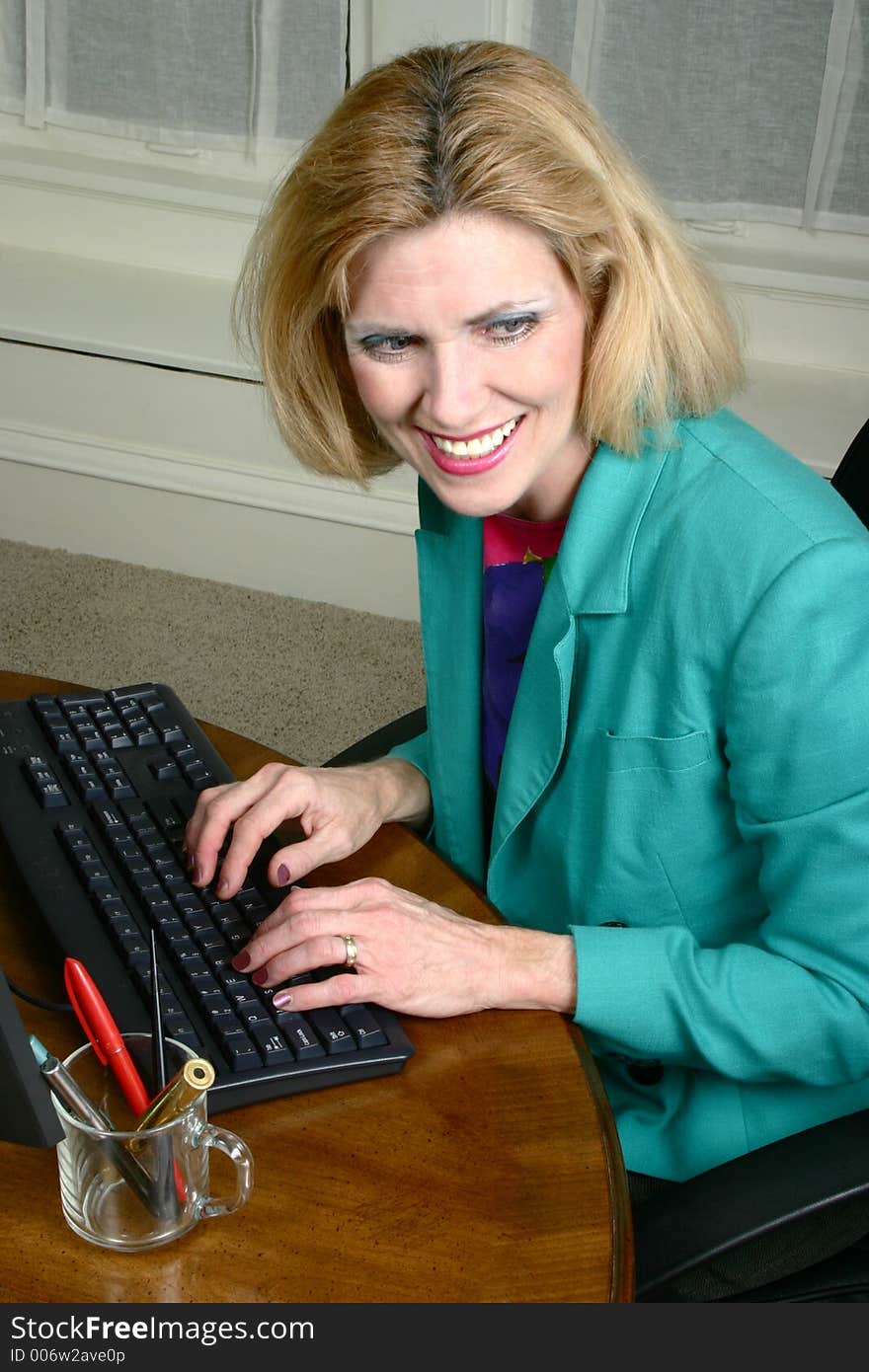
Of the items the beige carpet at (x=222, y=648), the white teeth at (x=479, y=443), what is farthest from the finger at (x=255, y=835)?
the beige carpet at (x=222, y=648)

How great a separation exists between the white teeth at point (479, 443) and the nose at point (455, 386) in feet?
0.11

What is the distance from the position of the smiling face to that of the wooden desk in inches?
18.0

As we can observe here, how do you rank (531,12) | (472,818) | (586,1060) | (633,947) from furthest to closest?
(531,12) → (472,818) → (633,947) → (586,1060)

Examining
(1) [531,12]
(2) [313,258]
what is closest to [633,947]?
(2) [313,258]

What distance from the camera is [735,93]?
8.75 ft

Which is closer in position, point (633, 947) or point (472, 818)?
point (633, 947)

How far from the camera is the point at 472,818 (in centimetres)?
141

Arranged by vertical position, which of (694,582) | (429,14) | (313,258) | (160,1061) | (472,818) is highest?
(429,14)

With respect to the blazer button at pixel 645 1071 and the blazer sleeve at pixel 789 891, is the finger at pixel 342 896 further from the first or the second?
the blazer button at pixel 645 1071

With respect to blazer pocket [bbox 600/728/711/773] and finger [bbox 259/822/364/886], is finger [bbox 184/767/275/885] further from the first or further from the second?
blazer pocket [bbox 600/728/711/773]

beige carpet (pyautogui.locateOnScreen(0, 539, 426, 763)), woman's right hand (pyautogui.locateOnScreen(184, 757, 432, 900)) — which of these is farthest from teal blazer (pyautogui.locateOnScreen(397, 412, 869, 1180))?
beige carpet (pyautogui.locateOnScreen(0, 539, 426, 763))

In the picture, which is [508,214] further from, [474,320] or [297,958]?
[297,958]
